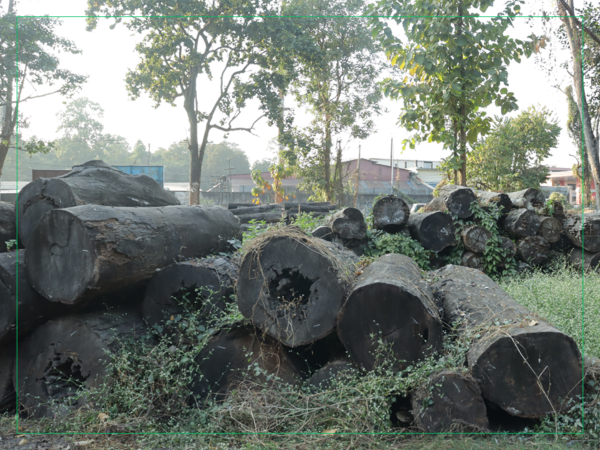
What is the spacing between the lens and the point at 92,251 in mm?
3102

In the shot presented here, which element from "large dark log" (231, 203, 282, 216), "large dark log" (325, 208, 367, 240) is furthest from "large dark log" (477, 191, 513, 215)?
"large dark log" (231, 203, 282, 216)

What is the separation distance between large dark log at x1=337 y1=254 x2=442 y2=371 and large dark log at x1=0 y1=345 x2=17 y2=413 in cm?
304

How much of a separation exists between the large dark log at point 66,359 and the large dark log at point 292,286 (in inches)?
48.9

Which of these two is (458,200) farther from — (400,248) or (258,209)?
(258,209)

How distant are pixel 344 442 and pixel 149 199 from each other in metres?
3.42

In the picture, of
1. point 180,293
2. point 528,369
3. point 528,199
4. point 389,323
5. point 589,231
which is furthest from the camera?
point 589,231

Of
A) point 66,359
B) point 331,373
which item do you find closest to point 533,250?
point 331,373

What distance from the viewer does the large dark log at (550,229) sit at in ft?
21.4

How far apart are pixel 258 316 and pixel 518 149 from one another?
352 cm

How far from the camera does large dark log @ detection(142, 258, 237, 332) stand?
3.78 metres

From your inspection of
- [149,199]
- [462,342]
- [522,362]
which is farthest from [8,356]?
[522,362]

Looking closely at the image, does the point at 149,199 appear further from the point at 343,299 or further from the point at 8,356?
the point at 343,299

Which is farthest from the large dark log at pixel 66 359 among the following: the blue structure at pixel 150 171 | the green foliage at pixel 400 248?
the green foliage at pixel 400 248

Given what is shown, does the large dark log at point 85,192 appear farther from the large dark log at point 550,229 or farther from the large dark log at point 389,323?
the large dark log at point 550,229
